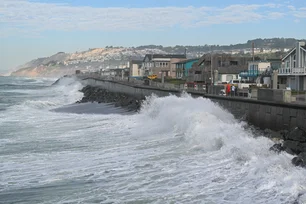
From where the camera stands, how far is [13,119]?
3162cm

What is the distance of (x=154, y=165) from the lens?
14.2 metres

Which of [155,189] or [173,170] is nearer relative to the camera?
[155,189]

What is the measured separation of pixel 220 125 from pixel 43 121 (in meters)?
14.2

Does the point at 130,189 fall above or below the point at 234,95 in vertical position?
below

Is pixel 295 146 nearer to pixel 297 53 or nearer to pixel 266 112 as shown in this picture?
pixel 266 112

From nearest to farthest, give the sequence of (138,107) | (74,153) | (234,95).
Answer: (74,153) → (234,95) → (138,107)

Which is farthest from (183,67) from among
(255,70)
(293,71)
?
(293,71)

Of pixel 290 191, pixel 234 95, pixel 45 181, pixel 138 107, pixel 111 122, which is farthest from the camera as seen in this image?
pixel 138 107

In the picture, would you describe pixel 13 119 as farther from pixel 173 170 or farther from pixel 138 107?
pixel 173 170

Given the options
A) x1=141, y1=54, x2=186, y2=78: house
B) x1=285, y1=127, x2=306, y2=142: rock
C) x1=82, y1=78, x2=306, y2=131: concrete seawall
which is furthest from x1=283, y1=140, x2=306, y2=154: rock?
x1=141, y1=54, x2=186, y2=78: house

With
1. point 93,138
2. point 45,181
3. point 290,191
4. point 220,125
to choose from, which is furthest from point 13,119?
point 290,191

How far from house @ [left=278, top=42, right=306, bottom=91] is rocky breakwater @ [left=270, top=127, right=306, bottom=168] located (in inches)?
911

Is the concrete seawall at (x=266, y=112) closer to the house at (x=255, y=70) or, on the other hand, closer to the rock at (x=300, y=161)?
the rock at (x=300, y=161)

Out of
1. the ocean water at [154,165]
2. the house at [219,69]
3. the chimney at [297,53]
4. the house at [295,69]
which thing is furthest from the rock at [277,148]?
the house at [219,69]
